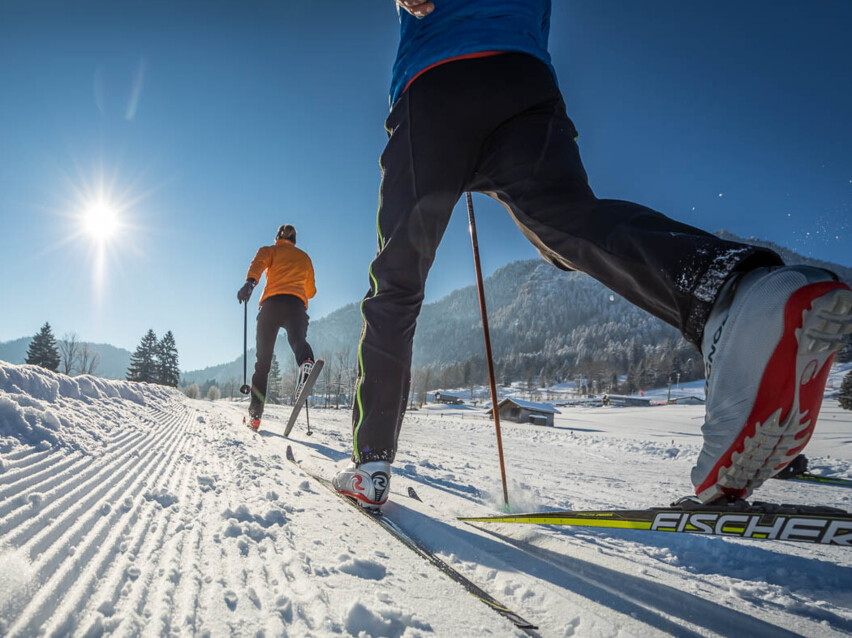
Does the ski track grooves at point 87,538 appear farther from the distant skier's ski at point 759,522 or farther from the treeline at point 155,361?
the treeline at point 155,361

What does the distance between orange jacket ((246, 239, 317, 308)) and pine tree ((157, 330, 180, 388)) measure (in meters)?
45.2

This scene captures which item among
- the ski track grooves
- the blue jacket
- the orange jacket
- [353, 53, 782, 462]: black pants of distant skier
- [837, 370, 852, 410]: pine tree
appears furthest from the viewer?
[837, 370, 852, 410]: pine tree

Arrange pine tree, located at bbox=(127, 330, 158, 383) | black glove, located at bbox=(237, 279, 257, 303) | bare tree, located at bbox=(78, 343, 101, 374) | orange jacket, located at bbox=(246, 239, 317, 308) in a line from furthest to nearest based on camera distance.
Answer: bare tree, located at bbox=(78, 343, 101, 374) → pine tree, located at bbox=(127, 330, 158, 383) → orange jacket, located at bbox=(246, 239, 317, 308) → black glove, located at bbox=(237, 279, 257, 303)

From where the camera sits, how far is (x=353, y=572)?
0.76 metres

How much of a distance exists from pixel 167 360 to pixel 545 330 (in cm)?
10716

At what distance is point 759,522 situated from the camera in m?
0.76

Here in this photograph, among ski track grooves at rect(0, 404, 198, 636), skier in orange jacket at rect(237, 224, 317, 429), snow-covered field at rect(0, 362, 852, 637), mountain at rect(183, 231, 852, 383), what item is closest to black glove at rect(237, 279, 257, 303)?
skier in orange jacket at rect(237, 224, 317, 429)

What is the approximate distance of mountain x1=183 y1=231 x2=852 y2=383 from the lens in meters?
94.6

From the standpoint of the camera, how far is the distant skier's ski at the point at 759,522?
0.71 m

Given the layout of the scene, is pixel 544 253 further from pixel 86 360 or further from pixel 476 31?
pixel 86 360

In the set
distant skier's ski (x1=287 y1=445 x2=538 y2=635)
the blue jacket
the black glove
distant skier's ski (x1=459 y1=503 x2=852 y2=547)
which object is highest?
the blue jacket

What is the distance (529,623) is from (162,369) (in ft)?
163

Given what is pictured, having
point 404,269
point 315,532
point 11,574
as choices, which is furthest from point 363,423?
point 11,574

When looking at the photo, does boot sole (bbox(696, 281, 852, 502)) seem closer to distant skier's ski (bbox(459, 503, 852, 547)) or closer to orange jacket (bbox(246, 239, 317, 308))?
distant skier's ski (bbox(459, 503, 852, 547))
